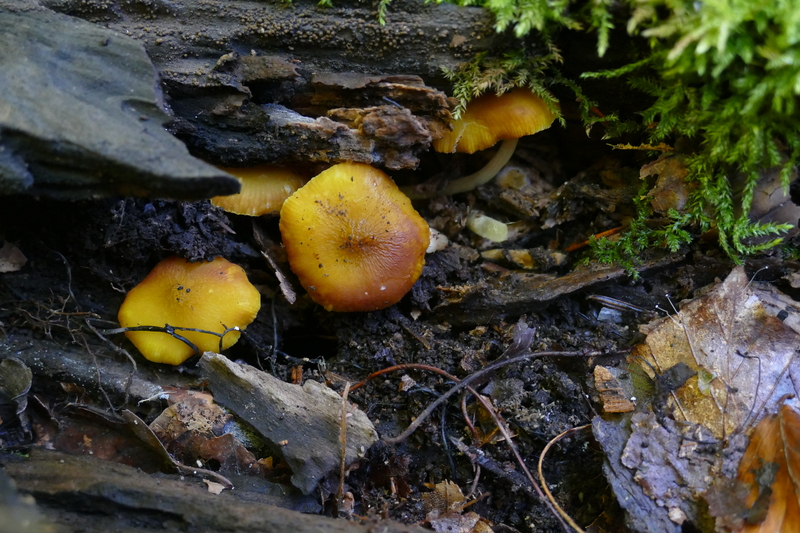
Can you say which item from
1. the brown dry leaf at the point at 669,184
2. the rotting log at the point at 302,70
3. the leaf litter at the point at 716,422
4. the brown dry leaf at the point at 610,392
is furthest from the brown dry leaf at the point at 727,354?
the rotting log at the point at 302,70

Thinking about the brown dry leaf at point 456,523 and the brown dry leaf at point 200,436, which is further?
the brown dry leaf at point 200,436

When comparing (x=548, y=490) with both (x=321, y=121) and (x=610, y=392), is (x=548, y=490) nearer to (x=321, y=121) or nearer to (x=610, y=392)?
(x=610, y=392)

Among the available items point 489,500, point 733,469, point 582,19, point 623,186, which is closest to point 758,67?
point 582,19

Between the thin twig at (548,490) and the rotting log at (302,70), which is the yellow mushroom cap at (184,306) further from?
the thin twig at (548,490)

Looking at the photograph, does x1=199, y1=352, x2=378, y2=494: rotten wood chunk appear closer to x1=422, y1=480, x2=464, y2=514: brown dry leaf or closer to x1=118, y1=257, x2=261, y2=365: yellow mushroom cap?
x1=118, y1=257, x2=261, y2=365: yellow mushroom cap

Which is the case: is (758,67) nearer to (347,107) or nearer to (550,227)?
(550,227)

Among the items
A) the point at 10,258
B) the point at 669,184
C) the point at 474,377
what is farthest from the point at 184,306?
the point at 669,184
